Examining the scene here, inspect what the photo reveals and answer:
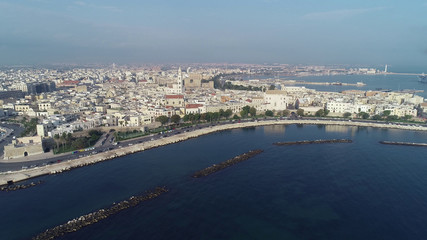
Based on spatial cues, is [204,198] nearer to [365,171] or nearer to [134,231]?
[134,231]

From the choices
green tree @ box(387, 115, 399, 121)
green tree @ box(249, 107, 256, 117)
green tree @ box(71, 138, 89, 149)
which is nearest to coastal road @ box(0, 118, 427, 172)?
green tree @ box(71, 138, 89, 149)

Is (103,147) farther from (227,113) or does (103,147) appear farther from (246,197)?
(227,113)

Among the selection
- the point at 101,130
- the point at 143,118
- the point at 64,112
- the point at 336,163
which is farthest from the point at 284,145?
the point at 64,112

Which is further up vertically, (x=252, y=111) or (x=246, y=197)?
(x=252, y=111)

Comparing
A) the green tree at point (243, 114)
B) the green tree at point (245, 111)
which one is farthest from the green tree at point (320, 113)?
the green tree at point (243, 114)

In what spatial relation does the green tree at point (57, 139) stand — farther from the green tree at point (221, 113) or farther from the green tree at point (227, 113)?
the green tree at point (227, 113)

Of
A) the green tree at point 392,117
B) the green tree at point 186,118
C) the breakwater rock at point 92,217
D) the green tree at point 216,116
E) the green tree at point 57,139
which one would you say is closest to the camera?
the breakwater rock at point 92,217

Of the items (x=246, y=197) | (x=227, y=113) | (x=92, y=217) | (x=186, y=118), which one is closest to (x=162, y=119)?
(x=186, y=118)
